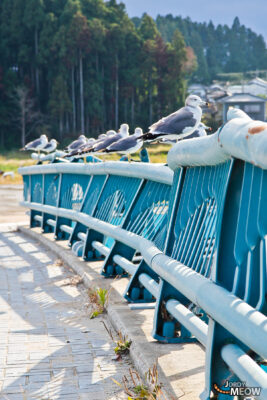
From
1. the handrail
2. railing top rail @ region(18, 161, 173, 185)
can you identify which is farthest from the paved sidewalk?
railing top rail @ region(18, 161, 173, 185)

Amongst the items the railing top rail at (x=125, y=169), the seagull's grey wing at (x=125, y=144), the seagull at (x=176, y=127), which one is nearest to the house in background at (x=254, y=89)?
the seagull's grey wing at (x=125, y=144)

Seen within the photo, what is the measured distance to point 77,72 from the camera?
66500mm

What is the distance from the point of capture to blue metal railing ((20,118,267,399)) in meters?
2.50

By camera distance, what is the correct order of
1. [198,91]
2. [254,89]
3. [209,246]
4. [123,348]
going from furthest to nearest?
[198,91] < [254,89] < [123,348] < [209,246]

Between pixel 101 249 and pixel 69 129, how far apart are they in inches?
2361

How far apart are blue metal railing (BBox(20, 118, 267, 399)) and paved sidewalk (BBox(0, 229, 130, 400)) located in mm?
478

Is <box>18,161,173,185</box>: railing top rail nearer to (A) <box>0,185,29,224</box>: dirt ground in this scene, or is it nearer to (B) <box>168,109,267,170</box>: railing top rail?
(B) <box>168,109,267,170</box>: railing top rail

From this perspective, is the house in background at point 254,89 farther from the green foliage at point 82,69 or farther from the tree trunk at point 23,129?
the tree trunk at point 23,129

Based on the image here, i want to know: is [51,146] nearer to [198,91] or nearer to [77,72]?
[198,91]

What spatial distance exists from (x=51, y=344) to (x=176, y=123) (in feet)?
13.0

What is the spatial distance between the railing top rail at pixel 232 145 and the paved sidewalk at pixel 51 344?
55.0 inches

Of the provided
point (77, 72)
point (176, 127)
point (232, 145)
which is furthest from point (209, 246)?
point (77, 72)

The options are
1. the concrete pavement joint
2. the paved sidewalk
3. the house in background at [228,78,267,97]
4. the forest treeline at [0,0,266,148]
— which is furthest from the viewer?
the forest treeline at [0,0,266,148]

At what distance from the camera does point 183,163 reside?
3.75 meters
